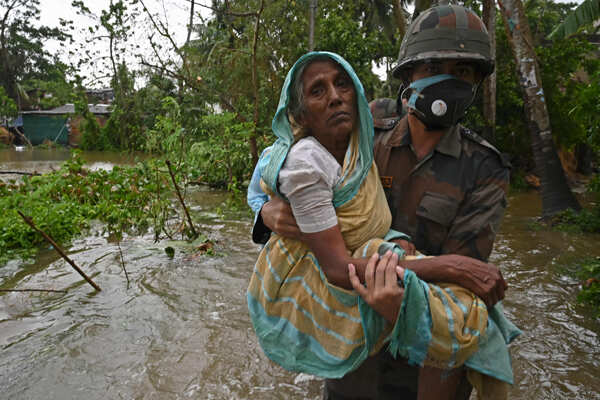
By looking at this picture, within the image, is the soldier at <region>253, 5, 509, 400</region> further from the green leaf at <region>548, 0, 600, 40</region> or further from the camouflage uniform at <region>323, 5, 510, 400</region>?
the green leaf at <region>548, 0, 600, 40</region>

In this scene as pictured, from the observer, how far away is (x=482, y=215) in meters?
1.61

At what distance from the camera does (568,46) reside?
37.4ft

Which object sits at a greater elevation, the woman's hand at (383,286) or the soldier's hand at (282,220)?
the soldier's hand at (282,220)

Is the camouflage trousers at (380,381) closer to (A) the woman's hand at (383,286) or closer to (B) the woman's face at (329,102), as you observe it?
(A) the woman's hand at (383,286)

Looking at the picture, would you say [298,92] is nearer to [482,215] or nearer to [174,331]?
[482,215]

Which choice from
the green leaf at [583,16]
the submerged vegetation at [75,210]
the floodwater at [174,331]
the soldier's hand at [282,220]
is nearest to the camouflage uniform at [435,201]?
the soldier's hand at [282,220]

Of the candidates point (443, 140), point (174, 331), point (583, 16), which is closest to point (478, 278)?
point (443, 140)

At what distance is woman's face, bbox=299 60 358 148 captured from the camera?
5.55 ft

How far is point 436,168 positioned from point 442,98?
0.29m

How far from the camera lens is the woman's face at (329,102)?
1692 millimetres

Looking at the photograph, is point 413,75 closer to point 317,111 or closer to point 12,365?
point 317,111

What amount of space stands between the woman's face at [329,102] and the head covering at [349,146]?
0.11 ft

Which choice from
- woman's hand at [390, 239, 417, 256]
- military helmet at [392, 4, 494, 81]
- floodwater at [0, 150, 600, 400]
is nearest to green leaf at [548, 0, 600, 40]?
floodwater at [0, 150, 600, 400]

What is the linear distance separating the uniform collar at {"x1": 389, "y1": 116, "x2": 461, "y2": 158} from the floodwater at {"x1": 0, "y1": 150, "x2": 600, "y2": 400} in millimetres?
2023
